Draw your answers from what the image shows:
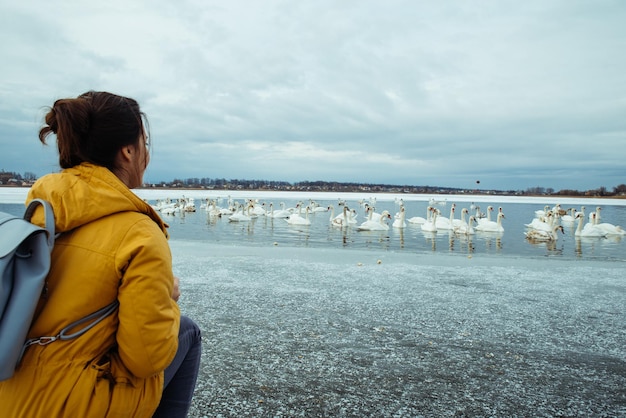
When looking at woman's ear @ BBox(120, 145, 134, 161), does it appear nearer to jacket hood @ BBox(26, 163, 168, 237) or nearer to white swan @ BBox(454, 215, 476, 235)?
jacket hood @ BBox(26, 163, 168, 237)

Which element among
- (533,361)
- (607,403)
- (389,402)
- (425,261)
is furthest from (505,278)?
(389,402)

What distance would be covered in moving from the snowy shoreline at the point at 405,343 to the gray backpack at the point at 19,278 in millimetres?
2045

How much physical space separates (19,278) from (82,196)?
0.36 m

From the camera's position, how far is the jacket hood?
1.67m

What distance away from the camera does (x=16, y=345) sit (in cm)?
153

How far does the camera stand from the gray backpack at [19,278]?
4.93 ft

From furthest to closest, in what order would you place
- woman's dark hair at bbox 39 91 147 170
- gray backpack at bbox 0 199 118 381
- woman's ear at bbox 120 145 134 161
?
woman's ear at bbox 120 145 134 161, woman's dark hair at bbox 39 91 147 170, gray backpack at bbox 0 199 118 381

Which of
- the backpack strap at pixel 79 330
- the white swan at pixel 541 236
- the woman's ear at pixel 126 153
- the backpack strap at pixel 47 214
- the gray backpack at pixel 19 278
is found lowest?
the white swan at pixel 541 236

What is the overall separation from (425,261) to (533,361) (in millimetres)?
7101

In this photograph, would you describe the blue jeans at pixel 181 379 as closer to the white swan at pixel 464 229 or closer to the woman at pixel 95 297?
the woman at pixel 95 297

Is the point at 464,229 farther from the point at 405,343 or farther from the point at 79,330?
the point at 79,330

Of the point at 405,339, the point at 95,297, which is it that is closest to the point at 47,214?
the point at 95,297

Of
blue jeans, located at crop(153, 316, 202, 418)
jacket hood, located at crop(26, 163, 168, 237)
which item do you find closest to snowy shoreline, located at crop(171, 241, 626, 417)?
blue jeans, located at crop(153, 316, 202, 418)

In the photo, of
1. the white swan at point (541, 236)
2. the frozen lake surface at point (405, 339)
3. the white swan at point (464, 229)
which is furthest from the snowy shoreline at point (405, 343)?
the white swan at point (464, 229)
